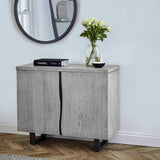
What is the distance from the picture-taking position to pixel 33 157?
3.25 meters

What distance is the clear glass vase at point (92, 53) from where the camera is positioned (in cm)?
345

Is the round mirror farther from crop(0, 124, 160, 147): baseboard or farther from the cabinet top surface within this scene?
crop(0, 124, 160, 147): baseboard

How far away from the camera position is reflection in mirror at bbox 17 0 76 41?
3.66 metres

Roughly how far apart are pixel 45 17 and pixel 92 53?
0.68 m

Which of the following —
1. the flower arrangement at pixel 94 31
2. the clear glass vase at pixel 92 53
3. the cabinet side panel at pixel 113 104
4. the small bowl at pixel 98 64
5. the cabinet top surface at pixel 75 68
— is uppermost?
the flower arrangement at pixel 94 31

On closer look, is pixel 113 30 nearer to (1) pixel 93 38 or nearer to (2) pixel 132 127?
(1) pixel 93 38

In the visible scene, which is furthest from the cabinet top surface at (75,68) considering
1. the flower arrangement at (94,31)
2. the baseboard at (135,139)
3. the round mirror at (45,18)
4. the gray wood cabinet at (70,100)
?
the baseboard at (135,139)

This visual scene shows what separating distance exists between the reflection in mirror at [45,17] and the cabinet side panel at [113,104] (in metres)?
0.74

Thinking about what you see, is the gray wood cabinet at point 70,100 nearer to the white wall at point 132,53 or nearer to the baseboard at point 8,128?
the white wall at point 132,53

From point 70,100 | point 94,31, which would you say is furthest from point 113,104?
point 94,31

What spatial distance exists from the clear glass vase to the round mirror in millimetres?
347

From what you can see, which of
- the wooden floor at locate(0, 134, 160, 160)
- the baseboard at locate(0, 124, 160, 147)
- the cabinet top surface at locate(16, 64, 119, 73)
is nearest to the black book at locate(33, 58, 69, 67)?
the cabinet top surface at locate(16, 64, 119, 73)

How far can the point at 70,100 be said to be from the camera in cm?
339

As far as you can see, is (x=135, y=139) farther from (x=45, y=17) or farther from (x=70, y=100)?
(x=45, y=17)
